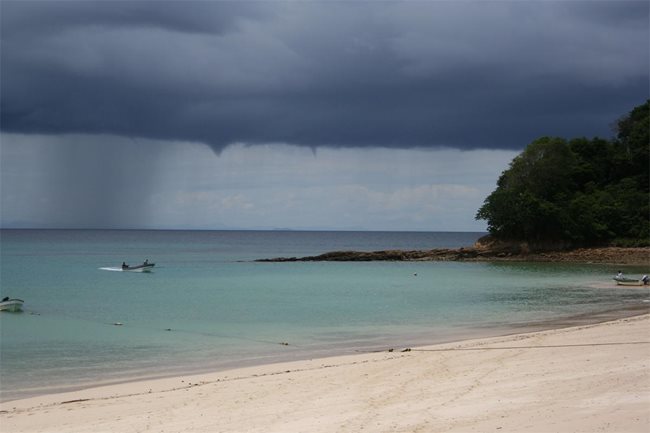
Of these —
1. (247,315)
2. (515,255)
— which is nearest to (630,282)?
(247,315)

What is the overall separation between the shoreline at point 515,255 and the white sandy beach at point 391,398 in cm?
5498

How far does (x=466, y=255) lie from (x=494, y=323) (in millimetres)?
53261

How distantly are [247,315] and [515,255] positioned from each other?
52920 millimetres

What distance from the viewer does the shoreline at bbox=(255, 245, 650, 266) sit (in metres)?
70.3

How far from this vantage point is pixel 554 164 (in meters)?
83.0

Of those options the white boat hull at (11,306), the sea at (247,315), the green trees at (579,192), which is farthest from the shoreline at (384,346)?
the green trees at (579,192)

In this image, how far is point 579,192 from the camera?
86.0 metres

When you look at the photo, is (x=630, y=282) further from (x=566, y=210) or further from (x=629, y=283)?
(x=566, y=210)

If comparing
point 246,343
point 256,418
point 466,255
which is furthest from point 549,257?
point 256,418

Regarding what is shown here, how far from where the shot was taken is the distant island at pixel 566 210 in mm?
75375

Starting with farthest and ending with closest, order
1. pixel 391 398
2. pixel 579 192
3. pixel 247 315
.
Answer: pixel 579 192 → pixel 247 315 → pixel 391 398

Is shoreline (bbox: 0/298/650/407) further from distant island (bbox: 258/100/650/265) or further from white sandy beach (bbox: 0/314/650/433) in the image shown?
distant island (bbox: 258/100/650/265)

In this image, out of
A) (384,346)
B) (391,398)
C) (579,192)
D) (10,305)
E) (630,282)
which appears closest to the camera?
(391,398)

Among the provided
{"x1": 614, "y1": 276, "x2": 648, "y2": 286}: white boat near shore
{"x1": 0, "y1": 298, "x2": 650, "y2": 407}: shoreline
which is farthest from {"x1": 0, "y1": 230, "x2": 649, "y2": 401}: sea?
{"x1": 614, "y1": 276, "x2": 648, "y2": 286}: white boat near shore
